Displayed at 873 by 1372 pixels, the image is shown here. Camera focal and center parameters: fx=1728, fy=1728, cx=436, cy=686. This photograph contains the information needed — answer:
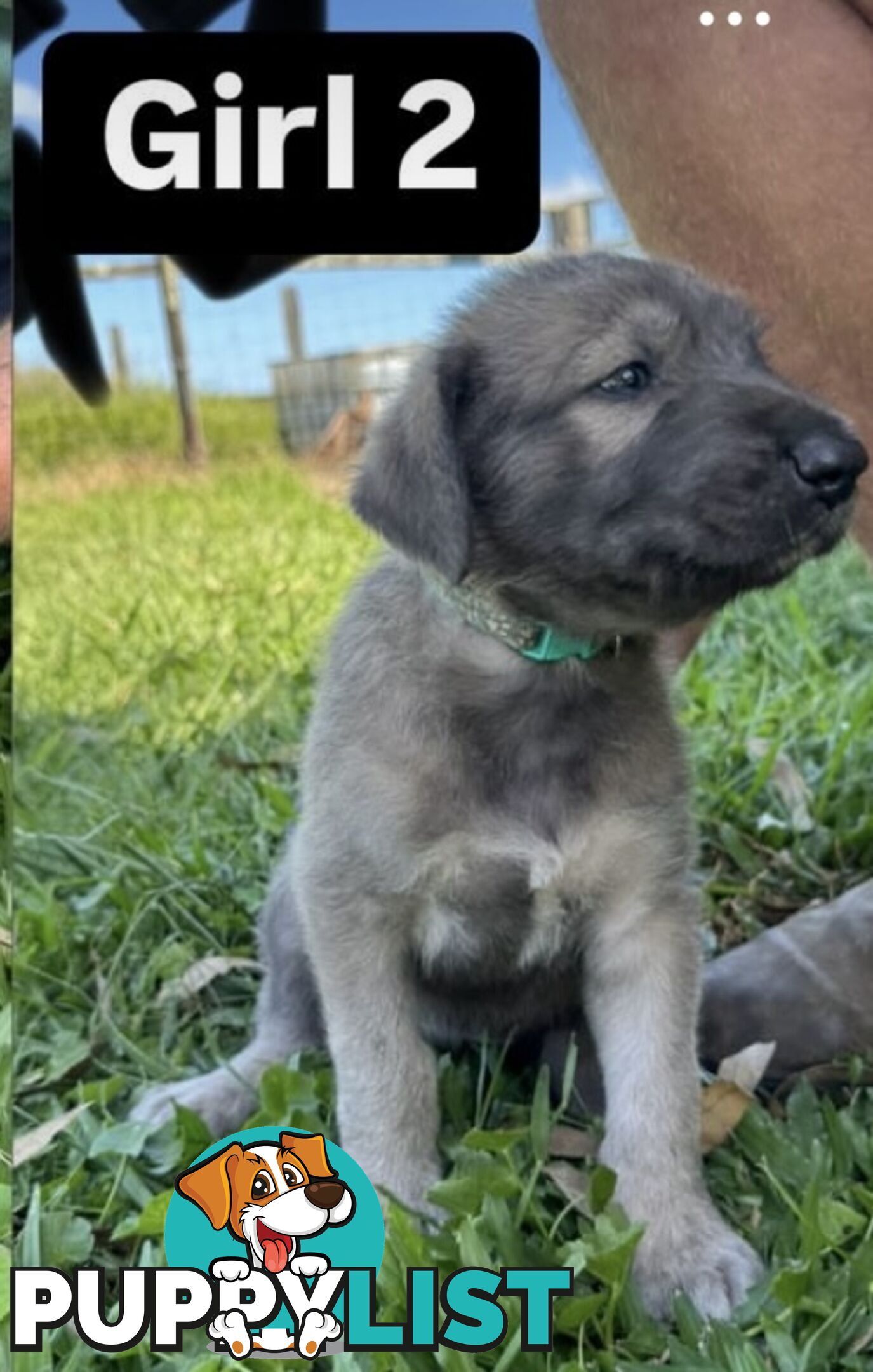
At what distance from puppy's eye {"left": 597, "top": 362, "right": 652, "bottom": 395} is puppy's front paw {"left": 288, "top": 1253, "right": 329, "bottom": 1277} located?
0.96 meters

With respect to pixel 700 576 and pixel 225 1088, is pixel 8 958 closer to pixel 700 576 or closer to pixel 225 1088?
pixel 225 1088

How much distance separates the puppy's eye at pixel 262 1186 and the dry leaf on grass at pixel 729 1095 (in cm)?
51

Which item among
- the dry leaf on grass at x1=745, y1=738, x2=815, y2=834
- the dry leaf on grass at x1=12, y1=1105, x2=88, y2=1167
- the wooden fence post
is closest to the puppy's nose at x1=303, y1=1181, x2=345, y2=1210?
the dry leaf on grass at x1=12, y1=1105, x2=88, y2=1167

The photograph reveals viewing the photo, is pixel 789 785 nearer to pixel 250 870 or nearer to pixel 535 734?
pixel 250 870

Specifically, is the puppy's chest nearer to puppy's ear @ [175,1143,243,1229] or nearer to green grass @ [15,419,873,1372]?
green grass @ [15,419,873,1372]

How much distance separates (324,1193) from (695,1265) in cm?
40

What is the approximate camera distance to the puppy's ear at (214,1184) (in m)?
1.79

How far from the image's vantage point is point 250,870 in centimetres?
274

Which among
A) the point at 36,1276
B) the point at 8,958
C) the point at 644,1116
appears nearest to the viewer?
the point at 36,1276

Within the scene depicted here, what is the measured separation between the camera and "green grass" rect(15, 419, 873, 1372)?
1770 mm

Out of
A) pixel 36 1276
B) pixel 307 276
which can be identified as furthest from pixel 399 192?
pixel 36 1276

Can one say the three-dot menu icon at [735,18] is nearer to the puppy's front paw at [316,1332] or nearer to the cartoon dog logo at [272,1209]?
the cartoon dog logo at [272,1209]

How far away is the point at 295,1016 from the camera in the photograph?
2.24 meters

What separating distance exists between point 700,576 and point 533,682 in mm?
271
